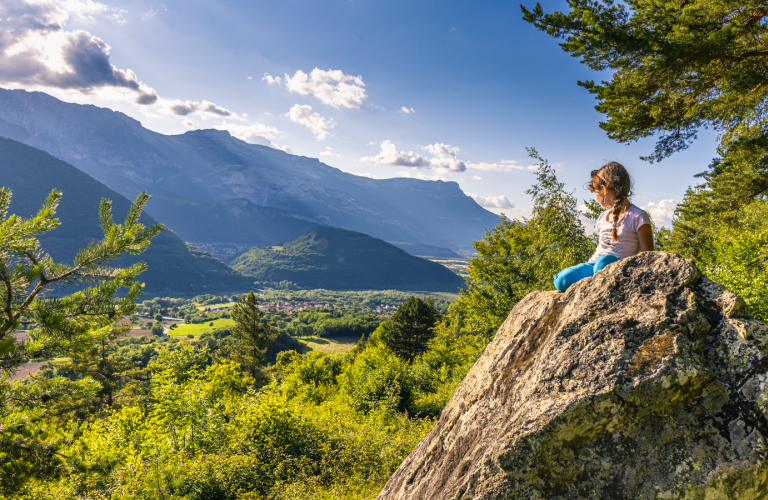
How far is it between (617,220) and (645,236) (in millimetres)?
392

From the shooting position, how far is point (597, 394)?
357cm

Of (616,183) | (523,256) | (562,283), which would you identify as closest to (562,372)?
(562,283)

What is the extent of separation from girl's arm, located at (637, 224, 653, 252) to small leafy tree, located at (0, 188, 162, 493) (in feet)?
22.0

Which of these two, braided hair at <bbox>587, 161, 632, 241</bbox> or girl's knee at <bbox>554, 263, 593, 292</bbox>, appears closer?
braided hair at <bbox>587, 161, 632, 241</bbox>

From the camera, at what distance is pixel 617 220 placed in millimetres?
4750

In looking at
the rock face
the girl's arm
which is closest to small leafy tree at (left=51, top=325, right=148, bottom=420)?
the rock face

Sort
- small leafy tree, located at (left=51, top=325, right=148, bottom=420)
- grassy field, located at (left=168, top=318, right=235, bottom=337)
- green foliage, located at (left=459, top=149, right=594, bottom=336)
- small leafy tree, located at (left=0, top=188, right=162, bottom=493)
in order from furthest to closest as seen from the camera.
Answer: grassy field, located at (left=168, top=318, right=235, bottom=337) < small leafy tree, located at (left=51, top=325, right=148, bottom=420) < green foliage, located at (left=459, top=149, right=594, bottom=336) < small leafy tree, located at (left=0, top=188, right=162, bottom=493)

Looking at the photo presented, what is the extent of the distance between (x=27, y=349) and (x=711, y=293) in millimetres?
8570

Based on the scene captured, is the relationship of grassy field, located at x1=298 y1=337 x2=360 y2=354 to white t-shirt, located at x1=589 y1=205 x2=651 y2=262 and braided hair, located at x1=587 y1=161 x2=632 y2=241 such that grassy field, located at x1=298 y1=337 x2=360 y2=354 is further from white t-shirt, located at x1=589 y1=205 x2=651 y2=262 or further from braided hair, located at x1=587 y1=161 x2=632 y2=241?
braided hair, located at x1=587 y1=161 x2=632 y2=241

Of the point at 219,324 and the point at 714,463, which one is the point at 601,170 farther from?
the point at 219,324

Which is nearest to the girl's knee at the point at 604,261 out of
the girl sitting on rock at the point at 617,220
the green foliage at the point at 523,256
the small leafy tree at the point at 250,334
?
the girl sitting on rock at the point at 617,220

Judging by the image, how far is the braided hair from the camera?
4.63 metres

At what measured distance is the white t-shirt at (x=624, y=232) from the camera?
457 cm

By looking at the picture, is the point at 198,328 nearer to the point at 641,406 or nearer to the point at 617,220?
the point at 617,220
